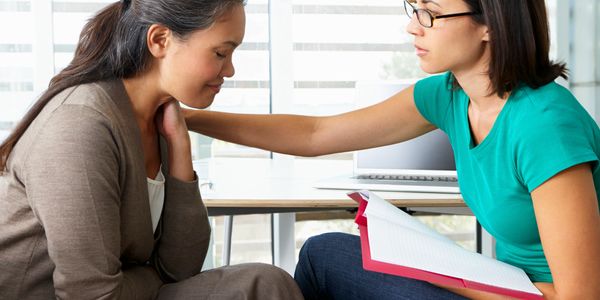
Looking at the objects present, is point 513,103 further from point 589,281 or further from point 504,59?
point 589,281

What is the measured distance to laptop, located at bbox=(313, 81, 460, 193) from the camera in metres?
2.18

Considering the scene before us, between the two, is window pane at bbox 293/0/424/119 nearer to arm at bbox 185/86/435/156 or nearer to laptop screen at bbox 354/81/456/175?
laptop screen at bbox 354/81/456/175

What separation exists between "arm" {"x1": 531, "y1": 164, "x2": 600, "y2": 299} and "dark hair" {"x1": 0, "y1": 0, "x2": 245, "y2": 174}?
2.16ft

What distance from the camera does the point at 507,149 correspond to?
1.26m

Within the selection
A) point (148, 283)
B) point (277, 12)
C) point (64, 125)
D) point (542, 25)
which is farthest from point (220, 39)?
point (277, 12)

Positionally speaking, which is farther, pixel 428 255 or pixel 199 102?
pixel 199 102

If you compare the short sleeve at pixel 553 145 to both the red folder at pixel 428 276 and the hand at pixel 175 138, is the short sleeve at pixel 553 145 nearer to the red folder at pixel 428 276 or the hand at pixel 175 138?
the red folder at pixel 428 276

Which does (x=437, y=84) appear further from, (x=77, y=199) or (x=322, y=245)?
(x=77, y=199)

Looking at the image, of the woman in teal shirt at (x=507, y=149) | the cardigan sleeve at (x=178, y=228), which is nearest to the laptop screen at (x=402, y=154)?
the woman in teal shirt at (x=507, y=149)

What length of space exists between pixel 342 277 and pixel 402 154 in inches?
35.1

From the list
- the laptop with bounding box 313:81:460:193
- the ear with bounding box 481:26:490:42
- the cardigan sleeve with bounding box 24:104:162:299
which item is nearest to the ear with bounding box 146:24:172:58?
the cardigan sleeve with bounding box 24:104:162:299

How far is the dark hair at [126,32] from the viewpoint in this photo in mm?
1385

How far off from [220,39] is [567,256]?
2.30 ft

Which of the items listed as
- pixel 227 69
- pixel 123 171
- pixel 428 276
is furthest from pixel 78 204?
pixel 428 276
